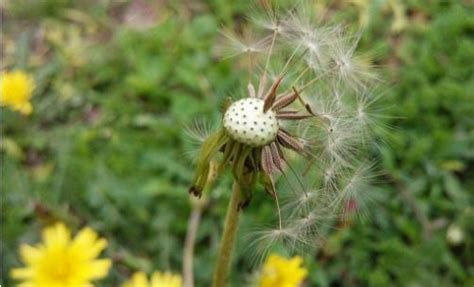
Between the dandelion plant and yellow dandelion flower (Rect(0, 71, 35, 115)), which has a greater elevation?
yellow dandelion flower (Rect(0, 71, 35, 115))

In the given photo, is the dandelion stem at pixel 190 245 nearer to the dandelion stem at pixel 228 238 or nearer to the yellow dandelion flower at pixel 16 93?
the dandelion stem at pixel 228 238

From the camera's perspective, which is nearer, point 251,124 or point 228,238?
point 251,124

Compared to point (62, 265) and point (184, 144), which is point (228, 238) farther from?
point (184, 144)

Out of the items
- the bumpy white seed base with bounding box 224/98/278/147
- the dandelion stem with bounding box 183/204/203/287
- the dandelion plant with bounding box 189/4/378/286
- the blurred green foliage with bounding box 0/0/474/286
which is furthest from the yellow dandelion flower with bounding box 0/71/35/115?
the bumpy white seed base with bounding box 224/98/278/147

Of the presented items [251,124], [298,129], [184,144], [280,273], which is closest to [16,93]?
[184,144]

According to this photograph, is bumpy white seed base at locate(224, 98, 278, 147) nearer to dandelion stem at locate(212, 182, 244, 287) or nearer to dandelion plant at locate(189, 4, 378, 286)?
dandelion plant at locate(189, 4, 378, 286)

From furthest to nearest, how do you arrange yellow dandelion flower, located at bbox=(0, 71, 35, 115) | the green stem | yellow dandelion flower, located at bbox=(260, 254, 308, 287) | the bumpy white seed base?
yellow dandelion flower, located at bbox=(0, 71, 35, 115) → yellow dandelion flower, located at bbox=(260, 254, 308, 287) → the green stem → the bumpy white seed base

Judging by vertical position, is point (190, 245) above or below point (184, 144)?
below
